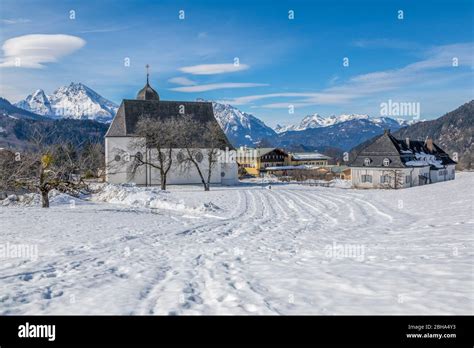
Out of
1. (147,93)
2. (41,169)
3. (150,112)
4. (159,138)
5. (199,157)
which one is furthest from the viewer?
(147,93)

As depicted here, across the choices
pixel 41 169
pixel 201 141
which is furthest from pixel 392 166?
pixel 41 169

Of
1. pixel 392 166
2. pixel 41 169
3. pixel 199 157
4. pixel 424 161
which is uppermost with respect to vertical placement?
pixel 199 157

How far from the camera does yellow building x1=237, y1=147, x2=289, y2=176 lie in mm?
113456

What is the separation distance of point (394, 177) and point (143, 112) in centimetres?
3089

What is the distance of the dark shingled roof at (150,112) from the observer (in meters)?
47.8

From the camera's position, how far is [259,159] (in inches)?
4572

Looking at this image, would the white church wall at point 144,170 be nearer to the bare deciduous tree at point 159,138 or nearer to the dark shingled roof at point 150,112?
the dark shingled roof at point 150,112

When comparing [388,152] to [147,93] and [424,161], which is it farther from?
[147,93]

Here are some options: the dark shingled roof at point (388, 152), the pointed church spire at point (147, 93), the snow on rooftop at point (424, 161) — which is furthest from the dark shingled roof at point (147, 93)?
the snow on rooftop at point (424, 161)

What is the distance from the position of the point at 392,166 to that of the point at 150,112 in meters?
30.0

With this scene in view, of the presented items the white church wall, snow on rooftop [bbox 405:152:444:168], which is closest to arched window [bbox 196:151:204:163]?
the white church wall

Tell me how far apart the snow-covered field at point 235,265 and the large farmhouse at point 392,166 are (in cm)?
3182

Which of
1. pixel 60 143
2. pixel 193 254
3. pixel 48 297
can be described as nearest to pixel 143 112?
pixel 60 143
